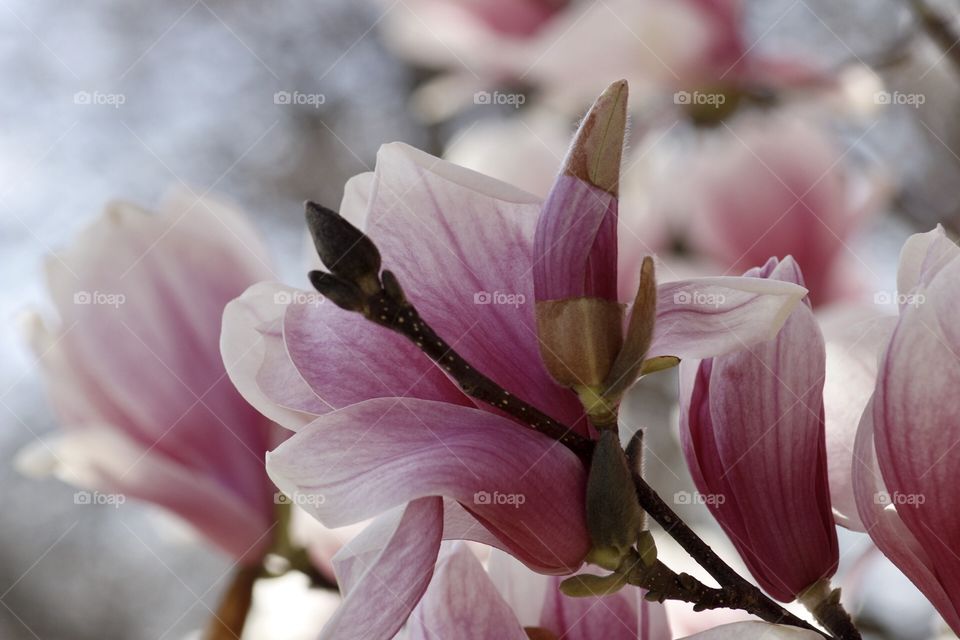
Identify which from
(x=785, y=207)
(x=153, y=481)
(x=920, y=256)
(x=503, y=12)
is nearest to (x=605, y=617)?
(x=920, y=256)

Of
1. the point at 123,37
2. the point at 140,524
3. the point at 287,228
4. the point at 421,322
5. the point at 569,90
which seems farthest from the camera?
the point at 123,37

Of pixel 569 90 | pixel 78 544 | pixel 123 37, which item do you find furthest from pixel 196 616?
pixel 123 37

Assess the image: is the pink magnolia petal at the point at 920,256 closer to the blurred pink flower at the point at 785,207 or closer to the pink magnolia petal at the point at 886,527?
the pink magnolia petal at the point at 886,527

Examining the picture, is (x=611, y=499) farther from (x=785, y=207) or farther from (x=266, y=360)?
(x=785, y=207)

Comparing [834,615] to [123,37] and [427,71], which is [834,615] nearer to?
[427,71]

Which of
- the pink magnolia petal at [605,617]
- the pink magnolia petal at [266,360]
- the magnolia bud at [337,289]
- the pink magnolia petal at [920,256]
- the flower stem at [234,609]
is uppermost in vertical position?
the pink magnolia petal at [920,256]

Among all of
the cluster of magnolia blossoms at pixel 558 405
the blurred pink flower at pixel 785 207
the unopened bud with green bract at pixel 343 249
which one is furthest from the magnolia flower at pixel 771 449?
the blurred pink flower at pixel 785 207

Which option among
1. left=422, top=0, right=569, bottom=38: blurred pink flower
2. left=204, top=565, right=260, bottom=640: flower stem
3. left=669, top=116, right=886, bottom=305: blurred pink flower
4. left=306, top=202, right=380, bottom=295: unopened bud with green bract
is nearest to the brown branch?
left=306, top=202, right=380, bottom=295: unopened bud with green bract
